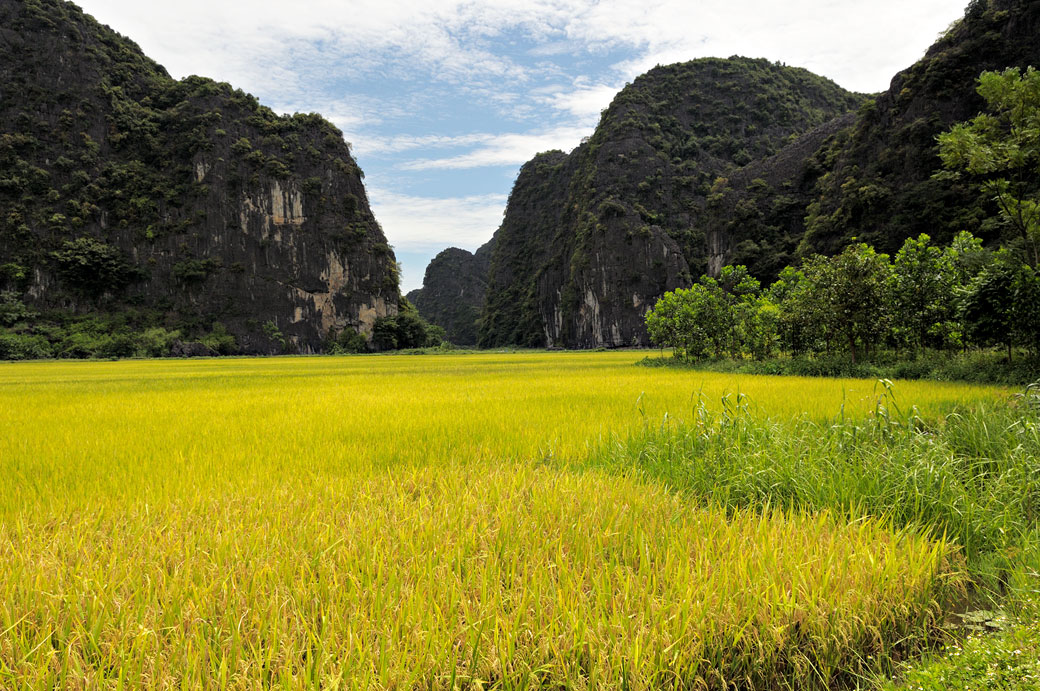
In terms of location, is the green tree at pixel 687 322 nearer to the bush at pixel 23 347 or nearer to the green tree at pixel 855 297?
the green tree at pixel 855 297

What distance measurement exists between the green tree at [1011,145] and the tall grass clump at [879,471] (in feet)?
27.7

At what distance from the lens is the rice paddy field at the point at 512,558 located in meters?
1.55

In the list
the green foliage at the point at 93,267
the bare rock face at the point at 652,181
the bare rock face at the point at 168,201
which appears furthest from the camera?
the bare rock face at the point at 652,181

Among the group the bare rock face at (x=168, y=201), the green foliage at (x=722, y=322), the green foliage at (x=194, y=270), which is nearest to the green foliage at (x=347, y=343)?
the bare rock face at (x=168, y=201)

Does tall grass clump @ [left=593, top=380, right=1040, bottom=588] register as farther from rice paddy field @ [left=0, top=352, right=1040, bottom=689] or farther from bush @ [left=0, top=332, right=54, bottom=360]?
bush @ [left=0, top=332, right=54, bottom=360]

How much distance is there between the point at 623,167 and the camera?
3472 inches

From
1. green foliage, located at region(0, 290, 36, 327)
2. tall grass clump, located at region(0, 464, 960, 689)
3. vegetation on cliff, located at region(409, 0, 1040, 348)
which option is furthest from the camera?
green foliage, located at region(0, 290, 36, 327)

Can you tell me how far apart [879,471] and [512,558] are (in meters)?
2.59

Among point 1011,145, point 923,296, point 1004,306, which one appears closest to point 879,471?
point 1004,306

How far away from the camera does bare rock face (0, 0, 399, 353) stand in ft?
199

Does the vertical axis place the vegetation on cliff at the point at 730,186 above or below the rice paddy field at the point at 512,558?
above

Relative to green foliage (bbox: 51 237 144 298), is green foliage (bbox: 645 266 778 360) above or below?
below

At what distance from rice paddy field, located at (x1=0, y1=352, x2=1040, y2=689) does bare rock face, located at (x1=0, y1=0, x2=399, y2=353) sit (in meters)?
73.2

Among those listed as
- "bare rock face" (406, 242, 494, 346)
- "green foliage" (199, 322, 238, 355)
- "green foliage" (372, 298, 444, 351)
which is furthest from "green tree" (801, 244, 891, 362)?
"bare rock face" (406, 242, 494, 346)
